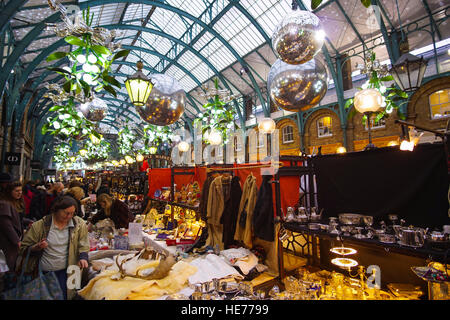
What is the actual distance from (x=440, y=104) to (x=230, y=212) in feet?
32.7

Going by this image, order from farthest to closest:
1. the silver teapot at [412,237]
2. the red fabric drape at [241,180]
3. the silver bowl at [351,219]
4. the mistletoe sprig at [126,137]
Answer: the mistletoe sprig at [126,137] < the red fabric drape at [241,180] < the silver bowl at [351,219] < the silver teapot at [412,237]

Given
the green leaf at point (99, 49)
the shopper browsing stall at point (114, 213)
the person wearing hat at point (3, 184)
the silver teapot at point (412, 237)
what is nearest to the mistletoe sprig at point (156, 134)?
the shopper browsing stall at point (114, 213)

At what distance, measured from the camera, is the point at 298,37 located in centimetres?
243

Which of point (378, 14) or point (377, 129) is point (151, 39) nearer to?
point (378, 14)

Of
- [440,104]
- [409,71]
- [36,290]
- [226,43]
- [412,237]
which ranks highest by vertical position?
[226,43]

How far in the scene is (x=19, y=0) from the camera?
5.14 metres

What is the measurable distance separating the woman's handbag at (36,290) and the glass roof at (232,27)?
6.16 m

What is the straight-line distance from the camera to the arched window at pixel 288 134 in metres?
14.5

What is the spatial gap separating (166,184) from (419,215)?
5.76 m

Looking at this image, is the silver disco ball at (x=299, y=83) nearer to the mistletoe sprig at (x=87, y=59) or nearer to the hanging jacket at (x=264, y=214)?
the hanging jacket at (x=264, y=214)

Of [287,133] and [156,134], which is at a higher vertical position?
[287,133]

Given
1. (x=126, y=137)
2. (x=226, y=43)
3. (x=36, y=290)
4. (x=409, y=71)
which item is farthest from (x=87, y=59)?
(x=226, y=43)

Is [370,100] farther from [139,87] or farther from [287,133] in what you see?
[287,133]

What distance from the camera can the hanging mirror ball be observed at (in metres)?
2.43
